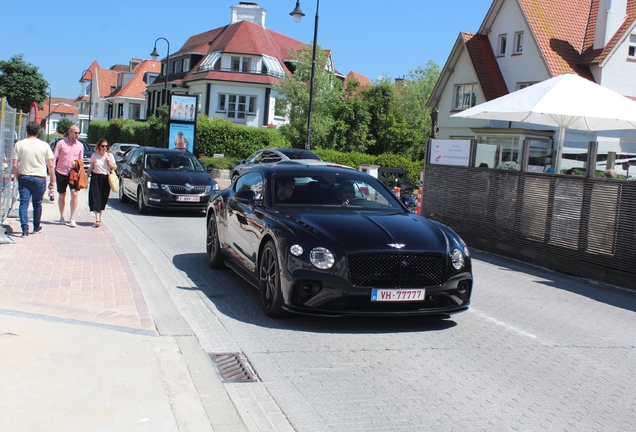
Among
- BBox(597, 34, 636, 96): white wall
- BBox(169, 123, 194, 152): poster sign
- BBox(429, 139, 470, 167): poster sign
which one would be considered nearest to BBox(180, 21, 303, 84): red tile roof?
BBox(169, 123, 194, 152): poster sign

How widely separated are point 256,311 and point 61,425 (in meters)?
3.47

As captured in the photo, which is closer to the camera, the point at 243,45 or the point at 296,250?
the point at 296,250

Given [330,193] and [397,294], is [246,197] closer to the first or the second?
[330,193]

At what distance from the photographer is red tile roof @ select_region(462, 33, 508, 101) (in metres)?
39.0

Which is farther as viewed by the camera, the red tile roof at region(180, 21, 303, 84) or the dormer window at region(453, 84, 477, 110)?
the red tile roof at region(180, 21, 303, 84)

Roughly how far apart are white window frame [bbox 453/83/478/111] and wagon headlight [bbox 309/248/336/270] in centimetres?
3539

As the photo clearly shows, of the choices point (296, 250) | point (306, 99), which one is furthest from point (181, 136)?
point (296, 250)

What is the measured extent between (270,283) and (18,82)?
2553 inches

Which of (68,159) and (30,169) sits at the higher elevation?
(68,159)

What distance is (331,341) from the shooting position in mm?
6355

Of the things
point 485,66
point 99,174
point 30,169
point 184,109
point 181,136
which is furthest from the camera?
point 485,66

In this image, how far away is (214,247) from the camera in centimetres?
980

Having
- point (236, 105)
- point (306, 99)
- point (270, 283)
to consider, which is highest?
point (236, 105)

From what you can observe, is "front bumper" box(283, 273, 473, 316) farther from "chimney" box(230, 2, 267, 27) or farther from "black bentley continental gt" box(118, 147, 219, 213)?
"chimney" box(230, 2, 267, 27)
